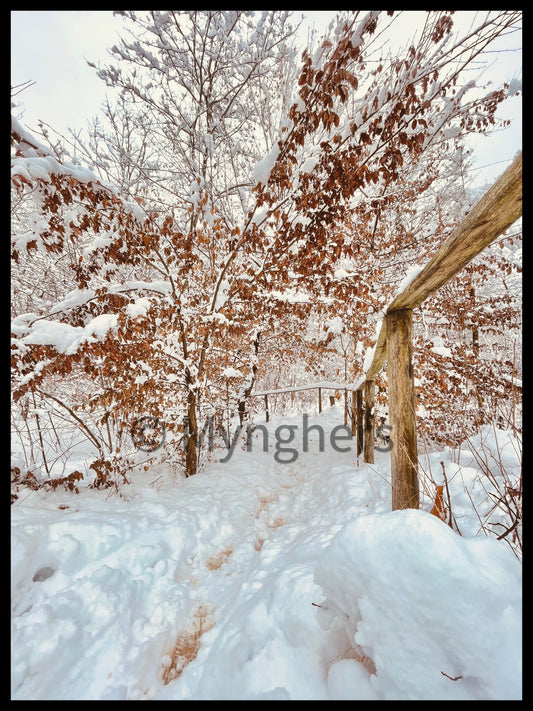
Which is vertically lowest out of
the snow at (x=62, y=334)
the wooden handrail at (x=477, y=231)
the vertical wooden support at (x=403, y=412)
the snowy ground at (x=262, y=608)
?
the snowy ground at (x=262, y=608)

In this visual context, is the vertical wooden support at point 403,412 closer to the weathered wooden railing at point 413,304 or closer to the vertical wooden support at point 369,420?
the weathered wooden railing at point 413,304

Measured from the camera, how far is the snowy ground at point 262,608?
1089 millimetres

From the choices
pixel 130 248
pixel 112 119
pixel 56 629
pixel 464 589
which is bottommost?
pixel 56 629

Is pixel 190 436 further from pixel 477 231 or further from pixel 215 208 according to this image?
pixel 477 231

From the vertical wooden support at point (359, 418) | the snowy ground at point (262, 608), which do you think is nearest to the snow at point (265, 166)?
the snowy ground at point (262, 608)

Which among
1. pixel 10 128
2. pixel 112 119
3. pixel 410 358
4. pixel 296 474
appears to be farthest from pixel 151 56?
pixel 296 474

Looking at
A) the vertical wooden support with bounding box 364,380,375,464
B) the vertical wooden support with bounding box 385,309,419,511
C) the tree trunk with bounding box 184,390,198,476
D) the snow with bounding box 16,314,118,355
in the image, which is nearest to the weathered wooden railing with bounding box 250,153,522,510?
the vertical wooden support with bounding box 385,309,419,511

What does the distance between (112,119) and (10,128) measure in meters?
6.45

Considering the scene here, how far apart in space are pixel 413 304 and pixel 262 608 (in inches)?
100

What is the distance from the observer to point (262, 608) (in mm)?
1918

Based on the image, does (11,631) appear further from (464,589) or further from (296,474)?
(296,474)

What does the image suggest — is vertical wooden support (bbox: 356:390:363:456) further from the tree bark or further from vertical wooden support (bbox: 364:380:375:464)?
vertical wooden support (bbox: 364:380:375:464)

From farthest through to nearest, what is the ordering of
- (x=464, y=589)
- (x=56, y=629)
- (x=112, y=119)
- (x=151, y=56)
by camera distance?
(x=112, y=119) → (x=151, y=56) → (x=56, y=629) → (x=464, y=589)
